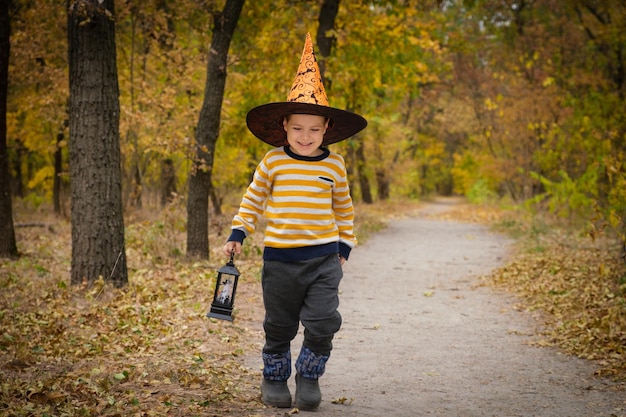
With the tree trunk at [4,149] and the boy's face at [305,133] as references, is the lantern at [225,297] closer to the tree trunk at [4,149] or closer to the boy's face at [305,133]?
the boy's face at [305,133]

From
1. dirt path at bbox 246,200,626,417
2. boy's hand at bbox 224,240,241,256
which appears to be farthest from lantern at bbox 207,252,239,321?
dirt path at bbox 246,200,626,417

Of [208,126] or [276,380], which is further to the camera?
[208,126]

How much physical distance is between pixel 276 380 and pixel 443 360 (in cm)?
221

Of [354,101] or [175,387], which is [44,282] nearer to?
[175,387]

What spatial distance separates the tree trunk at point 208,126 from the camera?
9.31 m

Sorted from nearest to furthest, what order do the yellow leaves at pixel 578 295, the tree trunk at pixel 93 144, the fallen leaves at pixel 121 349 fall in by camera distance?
the fallen leaves at pixel 121 349
the yellow leaves at pixel 578 295
the tree trunk at pixel 93 144

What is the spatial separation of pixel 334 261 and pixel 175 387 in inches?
56.3

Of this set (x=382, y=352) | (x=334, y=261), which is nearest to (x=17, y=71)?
(x=382, y=352)

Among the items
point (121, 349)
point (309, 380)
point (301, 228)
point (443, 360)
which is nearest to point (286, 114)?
point (301, 228)

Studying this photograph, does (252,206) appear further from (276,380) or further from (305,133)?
(276,380)

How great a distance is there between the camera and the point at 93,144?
6.78m

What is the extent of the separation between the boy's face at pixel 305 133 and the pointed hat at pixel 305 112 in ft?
0.17

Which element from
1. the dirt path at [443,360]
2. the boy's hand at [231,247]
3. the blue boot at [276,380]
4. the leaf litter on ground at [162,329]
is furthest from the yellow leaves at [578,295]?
the boy's hand at [231,247]

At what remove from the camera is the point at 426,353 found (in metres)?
6.06
